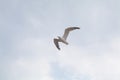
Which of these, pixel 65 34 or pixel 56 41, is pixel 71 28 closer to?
pixel 65 34

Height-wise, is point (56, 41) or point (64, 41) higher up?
point (56, 41)

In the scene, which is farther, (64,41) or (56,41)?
(56,41)

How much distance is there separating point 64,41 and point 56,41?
25.5ft

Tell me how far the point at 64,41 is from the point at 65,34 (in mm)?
3379

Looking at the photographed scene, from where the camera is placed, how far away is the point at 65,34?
175 feet

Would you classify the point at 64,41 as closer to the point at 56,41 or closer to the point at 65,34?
the point at 65,34

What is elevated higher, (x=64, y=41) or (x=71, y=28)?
(x=71, y=28)

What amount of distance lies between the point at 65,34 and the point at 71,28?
6.63ft

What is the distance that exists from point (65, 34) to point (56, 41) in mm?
5371

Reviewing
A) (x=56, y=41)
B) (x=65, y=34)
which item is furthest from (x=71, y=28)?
(x=56, y=41)

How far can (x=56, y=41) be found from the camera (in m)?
57.8

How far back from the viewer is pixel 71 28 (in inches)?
2082

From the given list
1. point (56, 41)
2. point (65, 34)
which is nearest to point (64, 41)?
point (65, 34)

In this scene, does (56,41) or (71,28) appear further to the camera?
(56,41)
